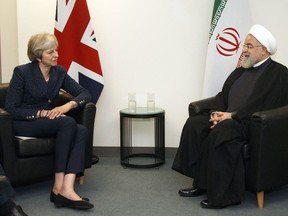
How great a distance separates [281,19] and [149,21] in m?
1.29

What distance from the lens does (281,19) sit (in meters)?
4.53

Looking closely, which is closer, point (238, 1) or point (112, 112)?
point (238, 1)

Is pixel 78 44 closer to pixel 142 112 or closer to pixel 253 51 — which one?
pixel 142 112

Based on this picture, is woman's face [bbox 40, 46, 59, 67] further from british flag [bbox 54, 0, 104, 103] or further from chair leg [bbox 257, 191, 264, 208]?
chair leg [bbox 257, 191, 264, 208]

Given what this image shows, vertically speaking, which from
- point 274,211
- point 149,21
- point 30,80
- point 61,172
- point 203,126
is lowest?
point 274,211

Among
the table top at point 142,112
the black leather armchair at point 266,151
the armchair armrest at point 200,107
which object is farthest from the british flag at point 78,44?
the black leather armchair at point 266,151

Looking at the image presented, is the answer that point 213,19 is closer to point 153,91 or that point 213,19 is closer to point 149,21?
point 149,21

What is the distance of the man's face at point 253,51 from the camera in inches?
149

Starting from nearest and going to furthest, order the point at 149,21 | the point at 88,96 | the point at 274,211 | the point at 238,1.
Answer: the point at 274,211, the point at 88,96, the point at 238,1, the point at 149,21

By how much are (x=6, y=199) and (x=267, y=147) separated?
183 cm

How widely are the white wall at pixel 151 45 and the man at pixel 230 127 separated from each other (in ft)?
2.49

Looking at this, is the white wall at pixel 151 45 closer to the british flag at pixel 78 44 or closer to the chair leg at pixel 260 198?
the british flag at pixel 78 44

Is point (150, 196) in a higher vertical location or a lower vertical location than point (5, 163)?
lower

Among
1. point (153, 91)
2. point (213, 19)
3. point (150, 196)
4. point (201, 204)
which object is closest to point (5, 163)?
point (150, 196)
